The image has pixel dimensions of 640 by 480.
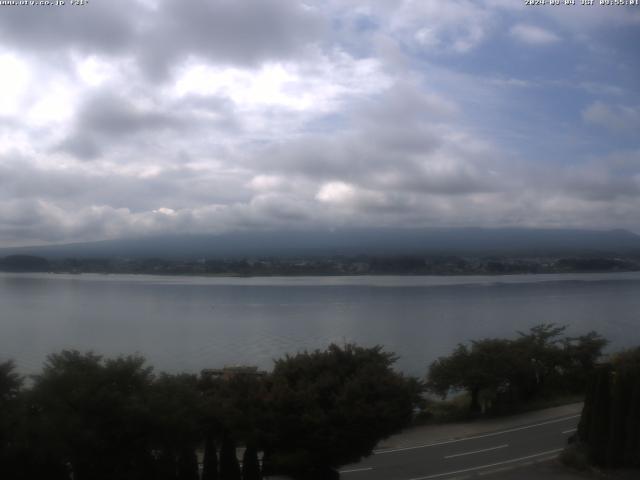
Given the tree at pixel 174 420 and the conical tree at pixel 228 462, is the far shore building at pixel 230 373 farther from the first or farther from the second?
the tree at pixel 174 420

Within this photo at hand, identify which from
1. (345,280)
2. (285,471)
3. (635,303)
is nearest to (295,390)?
(285,471)

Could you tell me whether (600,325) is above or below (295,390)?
below

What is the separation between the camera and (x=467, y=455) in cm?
1389

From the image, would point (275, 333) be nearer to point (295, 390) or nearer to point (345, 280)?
point (295, 390)

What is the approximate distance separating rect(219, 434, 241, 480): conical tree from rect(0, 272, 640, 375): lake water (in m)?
17.9

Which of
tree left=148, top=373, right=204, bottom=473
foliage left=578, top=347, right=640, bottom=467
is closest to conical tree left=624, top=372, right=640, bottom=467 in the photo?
foliage left=578, top=347, right=640, bottom=467

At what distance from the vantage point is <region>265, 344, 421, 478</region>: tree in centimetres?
1069

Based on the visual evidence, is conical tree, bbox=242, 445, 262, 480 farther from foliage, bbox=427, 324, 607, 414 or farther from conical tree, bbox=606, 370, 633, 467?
foliage, bbox=427, 324, 607, 414

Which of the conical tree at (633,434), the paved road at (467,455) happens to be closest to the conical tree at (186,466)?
the paved road at (467,455)

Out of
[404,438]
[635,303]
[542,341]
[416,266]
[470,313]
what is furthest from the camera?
[416,266]

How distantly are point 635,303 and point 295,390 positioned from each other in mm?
57162

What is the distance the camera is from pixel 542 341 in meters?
23.2

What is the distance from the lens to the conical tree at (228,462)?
10.1 m

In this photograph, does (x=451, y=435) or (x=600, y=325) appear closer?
(x=451, y=435)
